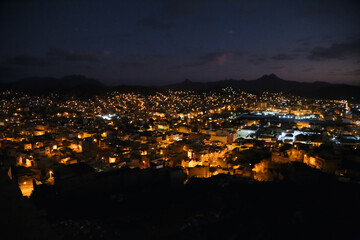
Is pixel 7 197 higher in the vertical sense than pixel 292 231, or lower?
higher

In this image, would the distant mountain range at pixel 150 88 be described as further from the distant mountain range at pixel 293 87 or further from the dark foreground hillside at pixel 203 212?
the dark foreground hillside at pixel 203 212

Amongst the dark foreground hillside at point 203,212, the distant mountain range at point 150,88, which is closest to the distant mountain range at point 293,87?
the distant mountain range at point 150,88

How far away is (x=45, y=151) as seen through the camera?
12352 millimetres

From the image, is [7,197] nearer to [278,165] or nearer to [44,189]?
[44,189]

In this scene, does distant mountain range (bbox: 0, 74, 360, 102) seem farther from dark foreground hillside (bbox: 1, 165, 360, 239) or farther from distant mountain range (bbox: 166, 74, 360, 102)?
dark foreground hillside (bbox: 1, 165, 360, 239)

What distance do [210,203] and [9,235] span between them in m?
3.80

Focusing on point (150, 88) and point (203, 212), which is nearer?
point (203, 212)

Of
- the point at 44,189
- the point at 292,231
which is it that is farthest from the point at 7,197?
the point at 292,231

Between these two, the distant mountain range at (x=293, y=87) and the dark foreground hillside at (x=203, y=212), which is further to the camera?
the distant mountain range at (x=293, y=87)

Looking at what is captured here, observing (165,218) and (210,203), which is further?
(210,203)

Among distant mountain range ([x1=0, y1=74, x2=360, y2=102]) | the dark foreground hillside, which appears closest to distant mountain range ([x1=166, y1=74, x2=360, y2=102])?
distant mountain range ([x1=0, y1=74, x2=360, y2=102])

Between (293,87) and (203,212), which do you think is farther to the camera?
(293,87)

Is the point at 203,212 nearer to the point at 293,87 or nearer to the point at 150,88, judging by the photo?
the point at 150,88

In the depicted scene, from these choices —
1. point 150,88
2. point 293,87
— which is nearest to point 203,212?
point 150,88
